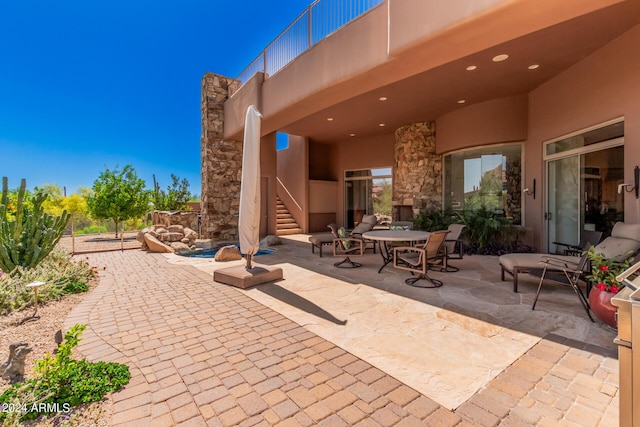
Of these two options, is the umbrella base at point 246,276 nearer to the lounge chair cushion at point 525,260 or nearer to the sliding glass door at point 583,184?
the lounge chair cushion at point 525,260

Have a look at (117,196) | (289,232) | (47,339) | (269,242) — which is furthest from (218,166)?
(47,339)

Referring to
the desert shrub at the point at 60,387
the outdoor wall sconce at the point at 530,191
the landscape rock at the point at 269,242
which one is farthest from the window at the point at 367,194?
the desert shrub at the point at 60,387

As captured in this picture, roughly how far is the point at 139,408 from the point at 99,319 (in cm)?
202

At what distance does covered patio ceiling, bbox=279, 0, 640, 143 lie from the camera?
4363 mm

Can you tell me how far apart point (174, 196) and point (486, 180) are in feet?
39.8

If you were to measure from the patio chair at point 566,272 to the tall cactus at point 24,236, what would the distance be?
710 cm

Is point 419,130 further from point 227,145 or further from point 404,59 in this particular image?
point 227,145

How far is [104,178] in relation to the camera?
11.7 meters

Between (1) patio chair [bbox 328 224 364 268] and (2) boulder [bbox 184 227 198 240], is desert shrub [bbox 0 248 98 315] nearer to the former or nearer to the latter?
(2) boulder [bbox 184 227 198 240]

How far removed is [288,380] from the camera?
208 centimetres

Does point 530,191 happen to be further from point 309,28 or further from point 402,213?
point 309,28

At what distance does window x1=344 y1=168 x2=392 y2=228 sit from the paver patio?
9.29 metres

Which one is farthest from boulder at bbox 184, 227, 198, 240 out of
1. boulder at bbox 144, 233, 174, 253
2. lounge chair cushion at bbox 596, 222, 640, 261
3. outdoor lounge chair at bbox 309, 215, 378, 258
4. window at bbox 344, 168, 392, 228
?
lounge chair cushion at bbox 596, 222, 640, 261

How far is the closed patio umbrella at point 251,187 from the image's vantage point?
15.4 feet
